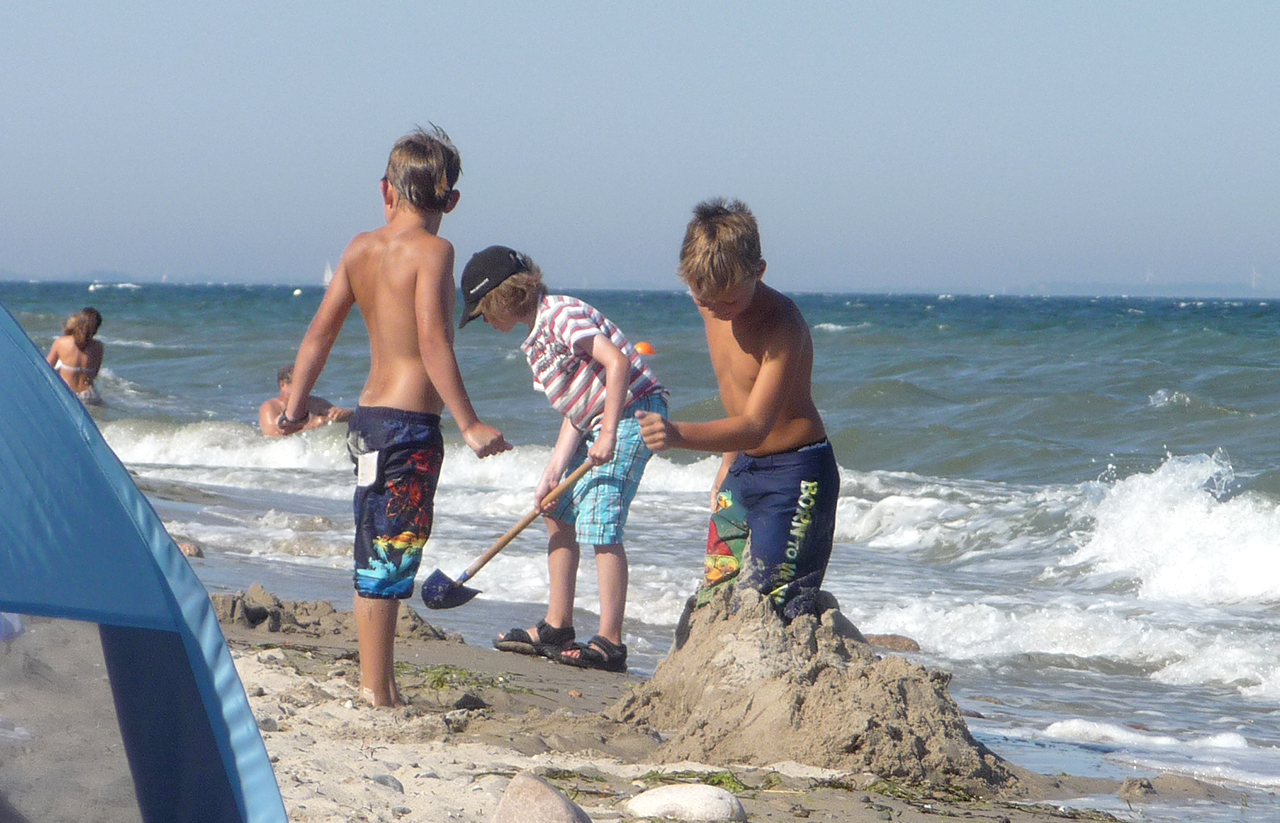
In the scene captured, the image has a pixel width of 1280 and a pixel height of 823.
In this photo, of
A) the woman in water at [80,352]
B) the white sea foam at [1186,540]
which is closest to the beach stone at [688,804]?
the white sea foam at [1186,540]

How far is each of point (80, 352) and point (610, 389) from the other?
10204mm

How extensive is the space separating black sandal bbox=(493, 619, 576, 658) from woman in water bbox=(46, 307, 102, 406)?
861 cm

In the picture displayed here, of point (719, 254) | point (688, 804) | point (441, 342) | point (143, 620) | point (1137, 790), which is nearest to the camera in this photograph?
point (143, 620)

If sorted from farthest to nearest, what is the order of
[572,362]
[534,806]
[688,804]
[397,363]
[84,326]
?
[84,326]
[572,362]
[397,363]
[688,804]
[534,806]

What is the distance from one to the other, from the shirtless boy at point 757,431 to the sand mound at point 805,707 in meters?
0.11

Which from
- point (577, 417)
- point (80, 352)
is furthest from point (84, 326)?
point (577, 417)

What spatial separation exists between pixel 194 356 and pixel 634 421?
21.0 meters

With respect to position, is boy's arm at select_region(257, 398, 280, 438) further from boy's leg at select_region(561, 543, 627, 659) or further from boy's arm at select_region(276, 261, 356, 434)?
Result: boy's leg at select_region(561, 543, 627, 659)

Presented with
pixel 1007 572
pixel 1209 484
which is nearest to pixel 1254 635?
pixel 1007 572

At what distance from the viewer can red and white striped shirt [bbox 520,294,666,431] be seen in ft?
12.9

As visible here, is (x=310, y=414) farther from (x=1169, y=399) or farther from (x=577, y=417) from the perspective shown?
(x=1169, y=399)

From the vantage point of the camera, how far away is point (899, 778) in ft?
10.7

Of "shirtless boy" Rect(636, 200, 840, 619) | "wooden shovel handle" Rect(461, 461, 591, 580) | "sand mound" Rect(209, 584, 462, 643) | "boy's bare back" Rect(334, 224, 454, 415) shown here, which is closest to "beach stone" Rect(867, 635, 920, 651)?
"sand mound" Rect(209, 584, 462, 643)

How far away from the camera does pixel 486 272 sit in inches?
157
